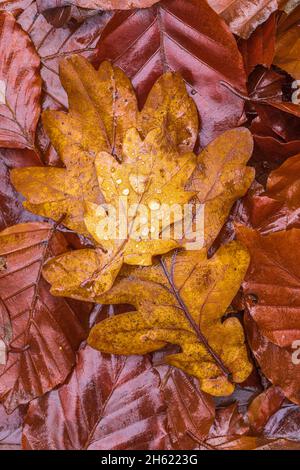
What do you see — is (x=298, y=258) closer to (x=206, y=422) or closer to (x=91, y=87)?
(x=206, y=422)

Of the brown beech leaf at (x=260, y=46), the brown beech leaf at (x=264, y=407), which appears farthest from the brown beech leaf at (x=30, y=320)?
the brown beech leaf at (x=260, y=46)

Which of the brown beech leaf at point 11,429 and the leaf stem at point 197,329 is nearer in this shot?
the leaf stem at point 197,329

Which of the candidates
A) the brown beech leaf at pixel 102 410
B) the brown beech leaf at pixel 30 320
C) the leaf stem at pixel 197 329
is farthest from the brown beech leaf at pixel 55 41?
the brown beech leaf at pixel 102 410

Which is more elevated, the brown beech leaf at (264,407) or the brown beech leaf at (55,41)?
the brown beech leaf at (55,41)

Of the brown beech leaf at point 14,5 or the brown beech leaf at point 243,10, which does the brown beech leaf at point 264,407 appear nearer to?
the brown beech leaf at point 243,10

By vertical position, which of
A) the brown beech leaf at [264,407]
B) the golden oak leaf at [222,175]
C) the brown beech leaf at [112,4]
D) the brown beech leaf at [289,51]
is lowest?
the brown beech leaf at [264,407]

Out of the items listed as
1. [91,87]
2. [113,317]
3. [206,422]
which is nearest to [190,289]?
[113,317]

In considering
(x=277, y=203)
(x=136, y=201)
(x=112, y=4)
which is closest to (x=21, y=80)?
(x=112, y=4)

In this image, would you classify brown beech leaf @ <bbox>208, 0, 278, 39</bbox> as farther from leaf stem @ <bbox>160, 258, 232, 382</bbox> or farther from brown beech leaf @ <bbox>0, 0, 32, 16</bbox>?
leaf stem @ <bbox>160, 258, 232, 382</bbox>
